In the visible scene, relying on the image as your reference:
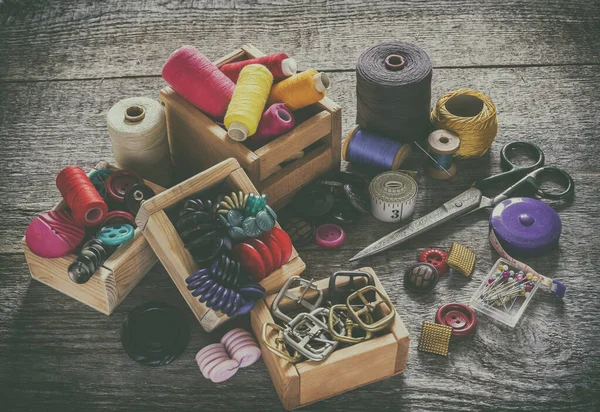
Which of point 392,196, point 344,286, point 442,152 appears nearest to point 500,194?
point 442,152

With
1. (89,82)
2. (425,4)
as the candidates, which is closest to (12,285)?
(89,82)

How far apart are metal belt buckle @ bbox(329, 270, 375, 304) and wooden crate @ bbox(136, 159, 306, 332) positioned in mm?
118

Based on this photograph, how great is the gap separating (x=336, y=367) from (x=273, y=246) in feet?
1.16

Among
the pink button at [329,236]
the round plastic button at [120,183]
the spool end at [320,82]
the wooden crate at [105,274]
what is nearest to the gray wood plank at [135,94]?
the pink button at [329,236]

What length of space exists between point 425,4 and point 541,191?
101 cm

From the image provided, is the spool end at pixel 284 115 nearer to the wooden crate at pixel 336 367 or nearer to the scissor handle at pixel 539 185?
the wooden crate at pixel 336 367

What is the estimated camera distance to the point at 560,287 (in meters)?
1.96

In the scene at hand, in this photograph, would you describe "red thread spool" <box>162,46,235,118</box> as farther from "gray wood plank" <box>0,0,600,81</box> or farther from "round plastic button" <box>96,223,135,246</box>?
"gray wood plank" <box>0,0,600,81</box>

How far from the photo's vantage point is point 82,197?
6.24 ft

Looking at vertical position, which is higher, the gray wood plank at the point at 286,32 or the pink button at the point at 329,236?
the gray wood plank at the point at 286,32

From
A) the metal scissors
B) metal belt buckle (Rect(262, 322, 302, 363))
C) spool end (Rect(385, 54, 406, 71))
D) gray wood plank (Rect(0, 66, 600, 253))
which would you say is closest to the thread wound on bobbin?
spool end (Rect(385, 54, 406, 71))

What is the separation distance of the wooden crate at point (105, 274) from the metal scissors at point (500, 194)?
586mm

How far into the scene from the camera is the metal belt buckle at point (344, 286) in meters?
1.84

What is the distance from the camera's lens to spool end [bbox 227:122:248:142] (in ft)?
6.48
